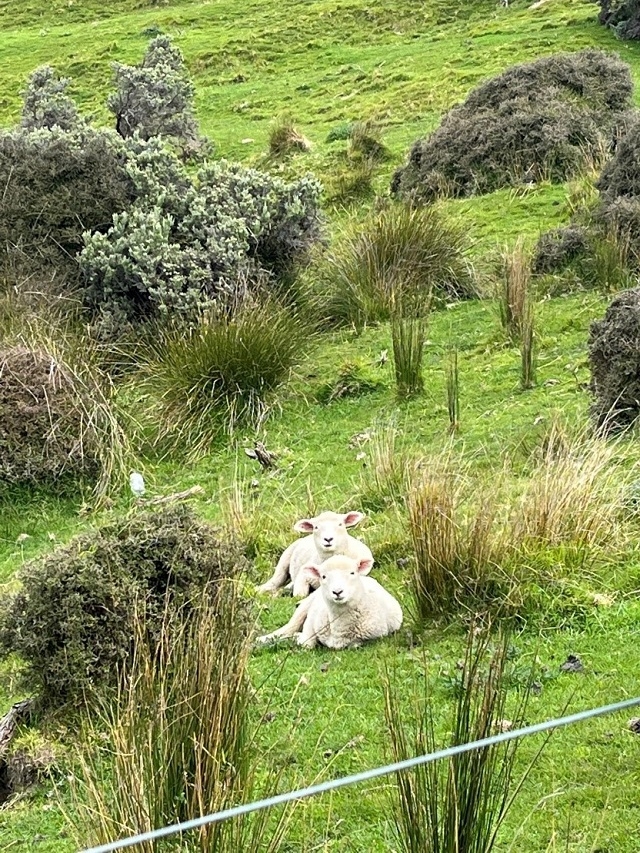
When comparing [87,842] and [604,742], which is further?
[604,742]

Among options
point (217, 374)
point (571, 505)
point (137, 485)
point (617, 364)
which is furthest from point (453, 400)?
point (571, 505)

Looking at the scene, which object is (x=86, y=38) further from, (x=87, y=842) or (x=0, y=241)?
(x=87, y=842)

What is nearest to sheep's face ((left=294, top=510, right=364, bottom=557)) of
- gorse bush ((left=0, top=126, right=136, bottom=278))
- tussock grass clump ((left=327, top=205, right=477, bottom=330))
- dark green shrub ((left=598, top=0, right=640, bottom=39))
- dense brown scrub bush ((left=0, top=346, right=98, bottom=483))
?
dense brown scrub bush ((left=0, top=346, right=98, bottom=483))

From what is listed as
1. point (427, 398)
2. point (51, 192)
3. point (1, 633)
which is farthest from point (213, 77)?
point (1, 633)

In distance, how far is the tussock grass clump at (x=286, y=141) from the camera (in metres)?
22.7

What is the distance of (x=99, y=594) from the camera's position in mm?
5562

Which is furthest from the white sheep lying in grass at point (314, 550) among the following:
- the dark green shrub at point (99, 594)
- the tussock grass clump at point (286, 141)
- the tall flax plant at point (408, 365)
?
the tussock grass clump at point (286, 141)

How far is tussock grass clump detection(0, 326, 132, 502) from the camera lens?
Answer: 9305mm

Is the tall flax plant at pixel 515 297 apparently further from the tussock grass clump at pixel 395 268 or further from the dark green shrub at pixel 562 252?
the dark green shrub at pixel 562 252

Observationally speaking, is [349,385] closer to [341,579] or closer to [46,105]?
[341,579]

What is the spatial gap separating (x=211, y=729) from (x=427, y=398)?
662 centimetres

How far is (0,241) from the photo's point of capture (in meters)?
12.2

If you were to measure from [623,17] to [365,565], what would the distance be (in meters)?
25.9

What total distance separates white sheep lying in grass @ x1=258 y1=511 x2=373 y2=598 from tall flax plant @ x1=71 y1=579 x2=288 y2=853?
2.10 m
